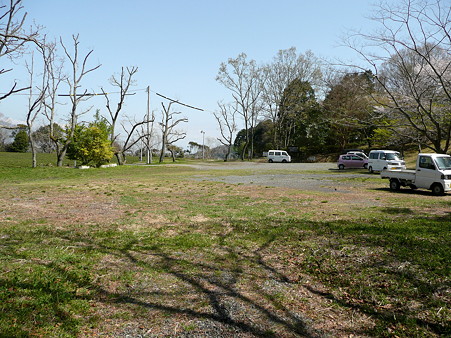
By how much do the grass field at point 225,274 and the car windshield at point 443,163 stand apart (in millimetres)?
4715

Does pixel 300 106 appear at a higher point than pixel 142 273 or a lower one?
higher

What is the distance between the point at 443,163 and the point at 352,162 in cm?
1536

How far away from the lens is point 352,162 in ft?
87.1

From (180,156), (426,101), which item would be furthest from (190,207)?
(180,156)

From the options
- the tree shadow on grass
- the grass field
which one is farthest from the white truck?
the tree shadow on grass

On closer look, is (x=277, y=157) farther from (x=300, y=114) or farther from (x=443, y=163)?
(x=443, y=163)

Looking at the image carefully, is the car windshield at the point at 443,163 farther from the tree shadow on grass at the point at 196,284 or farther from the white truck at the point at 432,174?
the tree shadow on grass at the point at 196,284

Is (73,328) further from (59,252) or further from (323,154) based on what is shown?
(323,154)

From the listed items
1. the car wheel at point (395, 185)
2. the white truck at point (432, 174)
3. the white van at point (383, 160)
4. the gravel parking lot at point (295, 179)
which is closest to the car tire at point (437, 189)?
the white truck at point (432, 174)

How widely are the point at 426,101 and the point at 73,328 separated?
54.1ft

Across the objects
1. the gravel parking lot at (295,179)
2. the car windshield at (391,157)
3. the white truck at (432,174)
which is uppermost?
the car windshield at (391,157)

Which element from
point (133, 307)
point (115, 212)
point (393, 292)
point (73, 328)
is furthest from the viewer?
point (115, 212)

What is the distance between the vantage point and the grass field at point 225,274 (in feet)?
9.31

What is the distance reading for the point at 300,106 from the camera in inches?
1857
